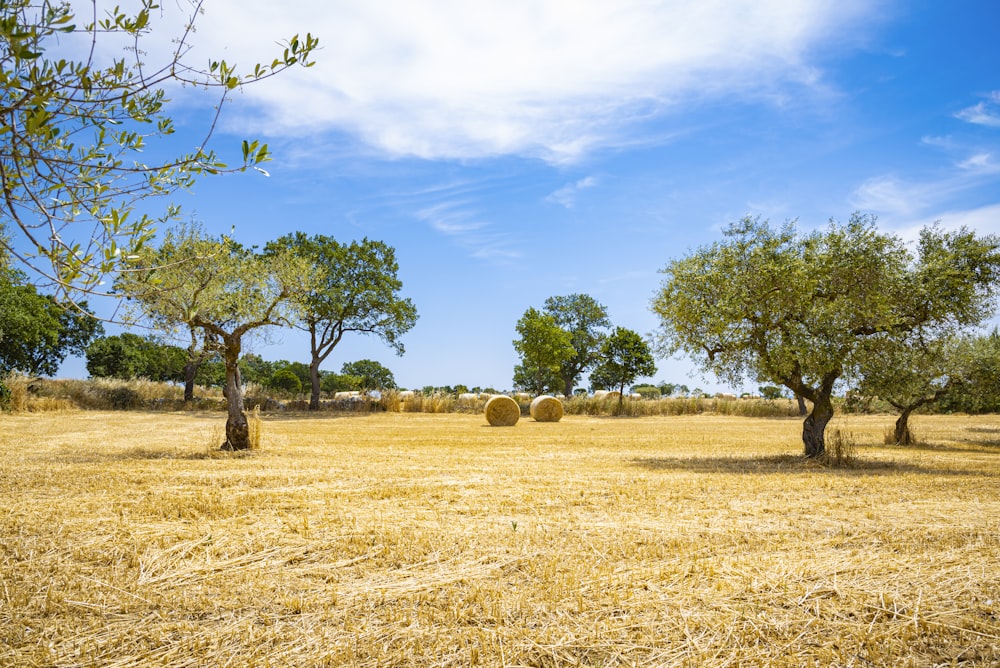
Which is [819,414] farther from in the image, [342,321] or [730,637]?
[342,321]

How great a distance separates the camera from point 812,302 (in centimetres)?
1287

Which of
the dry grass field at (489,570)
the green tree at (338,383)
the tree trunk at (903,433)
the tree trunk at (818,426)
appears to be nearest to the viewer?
the dry grass field at (489,570)

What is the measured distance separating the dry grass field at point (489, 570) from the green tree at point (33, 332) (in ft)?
78.3

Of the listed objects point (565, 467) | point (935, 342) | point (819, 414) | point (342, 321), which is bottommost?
point (565, 467)

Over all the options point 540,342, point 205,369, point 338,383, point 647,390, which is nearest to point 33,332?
point 205,369

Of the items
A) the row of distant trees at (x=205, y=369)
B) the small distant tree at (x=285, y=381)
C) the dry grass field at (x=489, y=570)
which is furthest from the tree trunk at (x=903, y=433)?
the small distant tree at (x=285, y=381)

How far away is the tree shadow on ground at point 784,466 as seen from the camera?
1157 centimetres

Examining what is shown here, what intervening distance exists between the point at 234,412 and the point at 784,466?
11.6 meters

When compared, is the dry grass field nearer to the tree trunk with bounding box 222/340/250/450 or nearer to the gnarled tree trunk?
the tree trunk with bounding box 222/340/250/450

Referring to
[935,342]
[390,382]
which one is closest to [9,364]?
[390,382]

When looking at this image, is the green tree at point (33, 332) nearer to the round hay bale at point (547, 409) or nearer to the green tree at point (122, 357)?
the green tree at point (122, 357)

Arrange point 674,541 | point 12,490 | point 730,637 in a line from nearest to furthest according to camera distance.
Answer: point 730,637, point 674,541, point 12,490

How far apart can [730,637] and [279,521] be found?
466cm

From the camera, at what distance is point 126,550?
5512 millimetres
